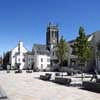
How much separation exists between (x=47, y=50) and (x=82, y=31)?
57853mm

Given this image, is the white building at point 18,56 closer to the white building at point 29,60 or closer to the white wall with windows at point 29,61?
the white building at point 29,60

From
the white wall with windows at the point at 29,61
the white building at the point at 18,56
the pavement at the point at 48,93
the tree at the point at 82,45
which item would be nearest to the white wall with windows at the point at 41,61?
the white wall with windows at the point at 29,61

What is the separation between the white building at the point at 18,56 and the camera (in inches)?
3292

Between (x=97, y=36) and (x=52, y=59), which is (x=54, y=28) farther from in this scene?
(x=97, y=36)

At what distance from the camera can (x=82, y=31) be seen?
24.5 metres

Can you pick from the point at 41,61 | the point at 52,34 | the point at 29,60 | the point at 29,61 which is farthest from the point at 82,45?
the point at 52,34

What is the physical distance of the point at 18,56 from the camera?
84.3m

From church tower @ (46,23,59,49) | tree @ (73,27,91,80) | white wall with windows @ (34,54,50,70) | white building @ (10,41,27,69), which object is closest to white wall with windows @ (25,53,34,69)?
white wall with windows @ (34,54,50,70)

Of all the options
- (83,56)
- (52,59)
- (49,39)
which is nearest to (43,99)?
A: (83,56)

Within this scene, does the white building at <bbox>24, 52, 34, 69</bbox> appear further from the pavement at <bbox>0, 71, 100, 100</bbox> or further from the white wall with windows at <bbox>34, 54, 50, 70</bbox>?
the pavement at <bbox>0, 71, 100, 100</bbox>

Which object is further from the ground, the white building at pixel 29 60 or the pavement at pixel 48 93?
the white building at pixel 29 60

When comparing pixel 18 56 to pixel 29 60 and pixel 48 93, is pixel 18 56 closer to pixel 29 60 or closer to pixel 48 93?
pixel 29 60

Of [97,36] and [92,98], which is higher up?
[97,36]

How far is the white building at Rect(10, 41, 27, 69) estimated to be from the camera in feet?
274
